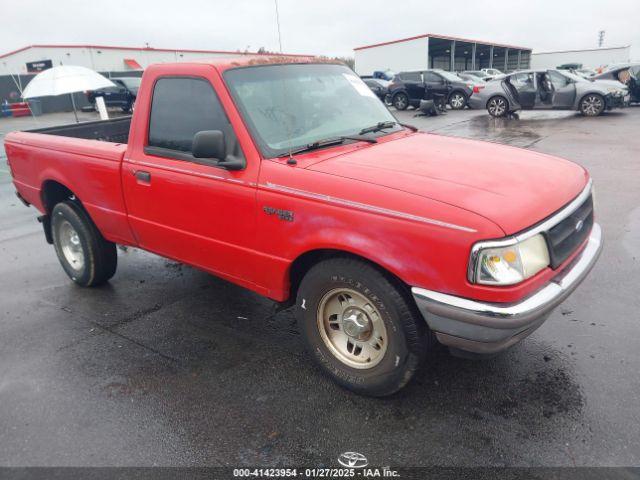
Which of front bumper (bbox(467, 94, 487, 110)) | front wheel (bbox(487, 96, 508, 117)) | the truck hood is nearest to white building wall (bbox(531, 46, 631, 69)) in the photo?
front bumper (bbox(467, 94, 487, 110))

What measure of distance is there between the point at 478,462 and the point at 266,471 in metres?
1.08

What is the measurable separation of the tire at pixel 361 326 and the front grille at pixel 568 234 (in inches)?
31.3

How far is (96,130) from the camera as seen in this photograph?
5.69 meters

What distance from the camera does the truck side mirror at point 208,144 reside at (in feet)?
9.70

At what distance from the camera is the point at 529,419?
2.80 meters

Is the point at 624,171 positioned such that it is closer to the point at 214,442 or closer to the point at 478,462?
the point at 478,462

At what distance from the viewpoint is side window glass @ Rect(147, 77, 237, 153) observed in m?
3.33

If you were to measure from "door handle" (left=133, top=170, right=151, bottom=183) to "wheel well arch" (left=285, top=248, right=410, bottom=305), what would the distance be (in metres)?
1.38

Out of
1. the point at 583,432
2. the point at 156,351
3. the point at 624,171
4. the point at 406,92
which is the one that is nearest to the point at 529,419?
the point at 583,432

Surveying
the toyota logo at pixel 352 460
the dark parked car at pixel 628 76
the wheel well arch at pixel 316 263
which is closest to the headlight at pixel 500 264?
the wheel well arch at pixel 316 263

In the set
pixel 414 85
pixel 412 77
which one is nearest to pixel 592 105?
pixel 414 85

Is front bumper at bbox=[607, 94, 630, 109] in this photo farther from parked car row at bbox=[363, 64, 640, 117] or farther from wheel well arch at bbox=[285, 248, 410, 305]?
wheel well arch at bbox=[285, 248, 410, 305]

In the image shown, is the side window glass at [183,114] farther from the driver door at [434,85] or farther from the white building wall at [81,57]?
the white building wall at [81,57]

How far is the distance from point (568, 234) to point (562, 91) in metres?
15.2
